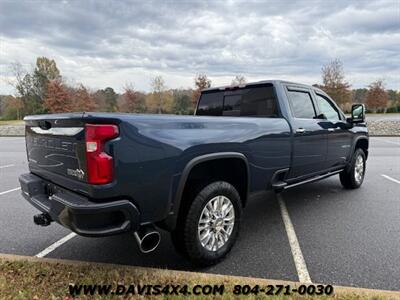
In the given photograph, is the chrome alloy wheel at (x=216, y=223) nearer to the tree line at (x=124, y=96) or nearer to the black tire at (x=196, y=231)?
the black tire at (x=196, y=231)

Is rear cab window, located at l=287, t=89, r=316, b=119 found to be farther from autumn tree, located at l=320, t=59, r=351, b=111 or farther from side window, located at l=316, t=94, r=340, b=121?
autumn tree, located at l=320, t=59, r=351, b=111

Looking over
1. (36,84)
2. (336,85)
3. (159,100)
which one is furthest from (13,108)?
(336,85)

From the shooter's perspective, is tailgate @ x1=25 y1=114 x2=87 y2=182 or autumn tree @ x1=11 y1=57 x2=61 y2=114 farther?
autumn tree @ x1=11 y1=57 x2=61 y2=114

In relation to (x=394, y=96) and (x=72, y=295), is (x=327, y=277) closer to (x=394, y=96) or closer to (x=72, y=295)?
(x=72, y=295)

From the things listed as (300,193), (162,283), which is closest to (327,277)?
(162,283)

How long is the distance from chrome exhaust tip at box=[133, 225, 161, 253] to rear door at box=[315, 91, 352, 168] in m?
3.30

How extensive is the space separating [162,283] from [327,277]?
59.9 inches

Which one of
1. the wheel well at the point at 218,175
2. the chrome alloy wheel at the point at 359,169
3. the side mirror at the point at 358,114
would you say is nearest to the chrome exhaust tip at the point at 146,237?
the wheel well at the point at 218,175

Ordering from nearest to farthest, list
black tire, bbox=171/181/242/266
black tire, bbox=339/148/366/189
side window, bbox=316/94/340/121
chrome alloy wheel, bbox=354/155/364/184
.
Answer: black tire, bbox=171/181/242/266 < side window, bbox=316/94/340/121 < black tire, bbox=339/148/366/189 < chrome alloy wheel, bbox=354/155/364/184

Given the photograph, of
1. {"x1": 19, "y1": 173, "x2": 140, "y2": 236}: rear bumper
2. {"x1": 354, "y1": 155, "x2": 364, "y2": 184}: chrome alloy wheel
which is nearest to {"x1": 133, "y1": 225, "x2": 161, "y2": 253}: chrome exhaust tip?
{"x1": 19, "y1": 173, "x2": 140, "y2": 236}: rear bumper

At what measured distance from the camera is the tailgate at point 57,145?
101 inches

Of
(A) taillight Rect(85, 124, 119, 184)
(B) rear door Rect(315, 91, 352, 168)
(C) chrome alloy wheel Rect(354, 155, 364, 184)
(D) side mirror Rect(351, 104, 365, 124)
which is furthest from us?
(C) chrome alloy wheel Rect(354, 155, 364, 184)

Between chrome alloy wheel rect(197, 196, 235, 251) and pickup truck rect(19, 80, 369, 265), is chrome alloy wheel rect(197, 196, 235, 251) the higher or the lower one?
the lower one

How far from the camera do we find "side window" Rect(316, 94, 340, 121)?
17.5 feet
